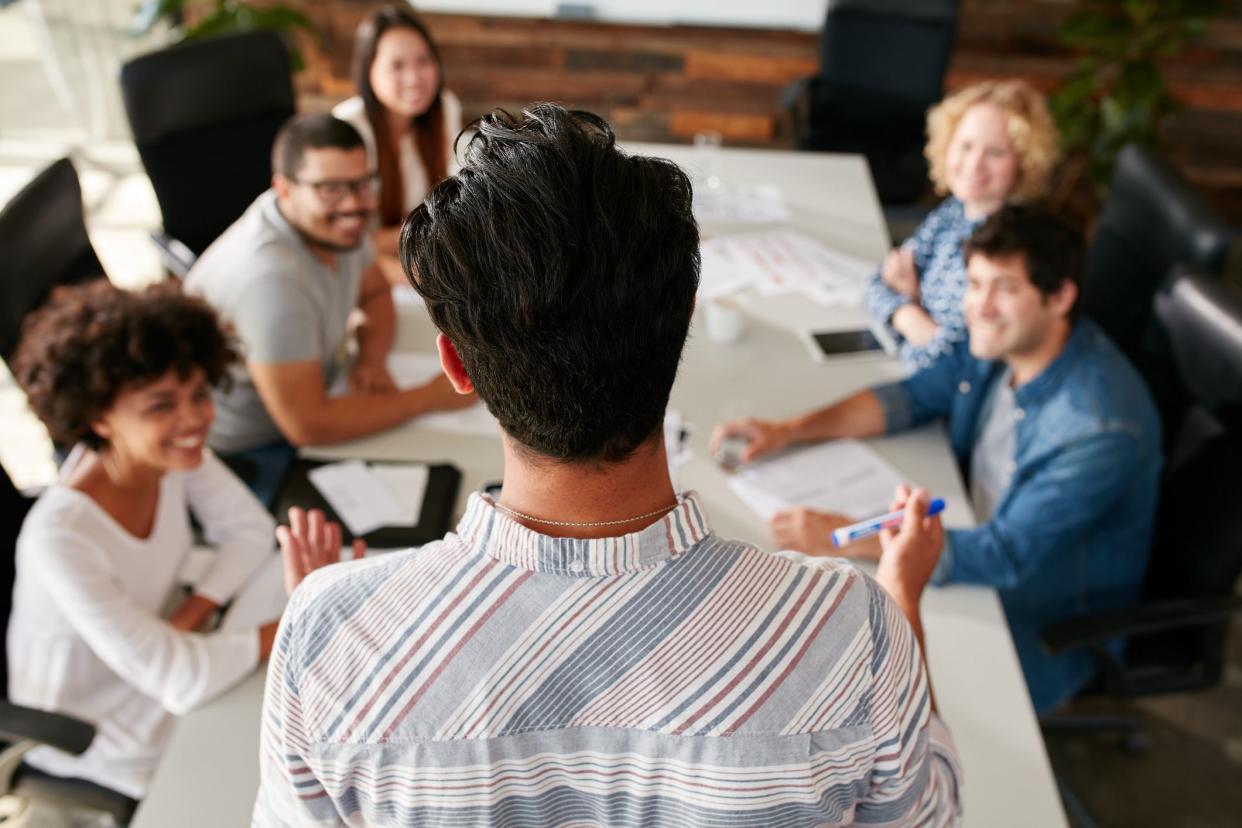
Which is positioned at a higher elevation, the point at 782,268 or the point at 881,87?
the point at 881,87

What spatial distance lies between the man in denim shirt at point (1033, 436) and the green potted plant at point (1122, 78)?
7.61 ft

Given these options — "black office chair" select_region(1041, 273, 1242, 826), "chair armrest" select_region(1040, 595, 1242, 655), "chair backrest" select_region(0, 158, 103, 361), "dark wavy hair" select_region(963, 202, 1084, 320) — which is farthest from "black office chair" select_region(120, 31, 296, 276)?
"black office chair" select_region(1041, 273, 1242, 826)

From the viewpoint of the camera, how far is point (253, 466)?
6.59 feet

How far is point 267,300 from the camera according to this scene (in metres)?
1.84

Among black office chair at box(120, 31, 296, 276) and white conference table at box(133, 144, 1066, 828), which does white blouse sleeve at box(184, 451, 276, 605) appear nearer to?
white conference table at box(133, 144, 1066, 828)

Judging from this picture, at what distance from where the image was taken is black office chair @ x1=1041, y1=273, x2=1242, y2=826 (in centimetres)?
166

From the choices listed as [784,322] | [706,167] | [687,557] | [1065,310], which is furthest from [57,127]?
[687,557]

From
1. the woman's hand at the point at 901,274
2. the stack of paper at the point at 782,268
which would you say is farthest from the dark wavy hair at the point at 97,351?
the woman's hand at the point at 901,274

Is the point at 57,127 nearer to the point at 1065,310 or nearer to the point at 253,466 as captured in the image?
the point at 253,466

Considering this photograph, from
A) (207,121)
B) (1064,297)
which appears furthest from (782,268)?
(207,121)

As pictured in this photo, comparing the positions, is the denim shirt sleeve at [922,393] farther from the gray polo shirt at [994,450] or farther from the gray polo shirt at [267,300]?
the gray polo shirt at [267,300]

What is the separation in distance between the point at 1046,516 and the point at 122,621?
143cm

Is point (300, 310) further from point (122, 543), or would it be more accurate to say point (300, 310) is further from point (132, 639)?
point (132, 639)

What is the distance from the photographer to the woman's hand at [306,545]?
117 cm
